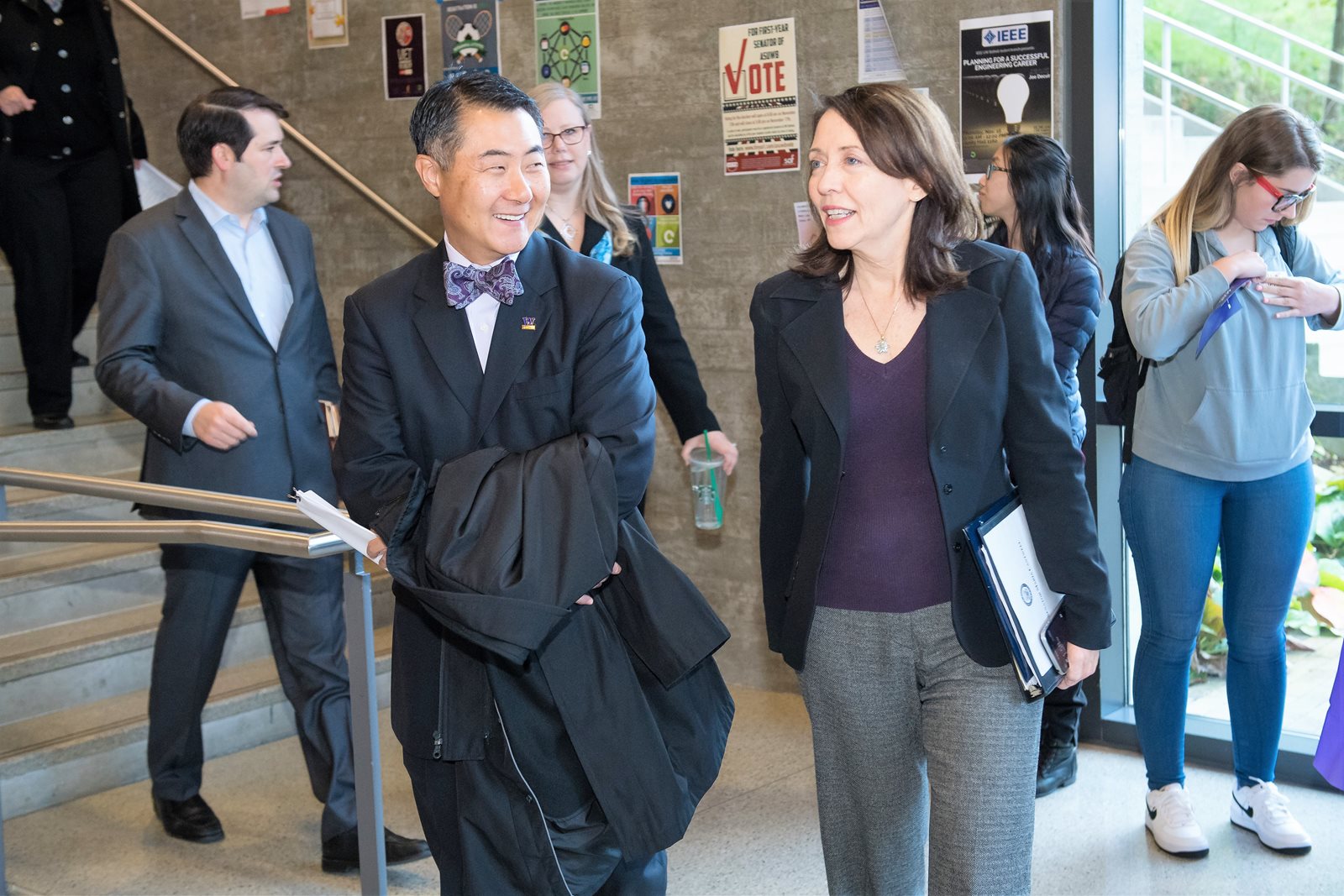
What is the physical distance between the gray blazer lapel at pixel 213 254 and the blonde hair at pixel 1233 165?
2265 mm

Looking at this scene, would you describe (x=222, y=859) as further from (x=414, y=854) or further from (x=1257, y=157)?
(x=1257, y=157)

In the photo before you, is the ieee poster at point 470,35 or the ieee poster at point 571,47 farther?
the ieee poster at point 470,35

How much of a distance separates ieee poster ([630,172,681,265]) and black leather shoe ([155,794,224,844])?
2.24 meters

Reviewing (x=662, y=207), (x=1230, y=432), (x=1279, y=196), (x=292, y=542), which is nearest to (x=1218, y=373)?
(x=1230, y=432)

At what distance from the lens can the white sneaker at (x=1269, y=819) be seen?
3248 mm

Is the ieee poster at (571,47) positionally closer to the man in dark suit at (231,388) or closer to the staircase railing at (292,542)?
the man in dark suit at (231,388)

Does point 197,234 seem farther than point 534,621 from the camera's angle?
Yes

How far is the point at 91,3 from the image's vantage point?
491cm

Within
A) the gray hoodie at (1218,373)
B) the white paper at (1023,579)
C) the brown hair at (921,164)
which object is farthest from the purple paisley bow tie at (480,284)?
the gray hoodie at (1218,373)

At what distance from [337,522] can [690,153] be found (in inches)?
107

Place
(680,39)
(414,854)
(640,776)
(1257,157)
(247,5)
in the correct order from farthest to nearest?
(247,5) → (680,39) → (414,854) → (1257,157) → (640,776)

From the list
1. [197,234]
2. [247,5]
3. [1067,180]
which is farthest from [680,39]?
[247,5]

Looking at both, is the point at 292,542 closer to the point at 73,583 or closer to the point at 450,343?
the point at 450,343

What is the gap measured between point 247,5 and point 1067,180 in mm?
3707
